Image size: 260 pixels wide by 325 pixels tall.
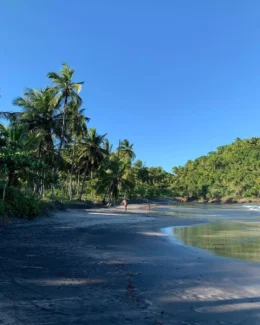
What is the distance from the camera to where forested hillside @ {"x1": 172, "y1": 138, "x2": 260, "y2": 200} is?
11912 centimetres

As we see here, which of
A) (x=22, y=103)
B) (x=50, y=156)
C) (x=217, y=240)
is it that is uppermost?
(x=22, y=103)

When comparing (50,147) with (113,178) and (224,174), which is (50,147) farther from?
(224,174)

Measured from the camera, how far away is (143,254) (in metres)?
10.6

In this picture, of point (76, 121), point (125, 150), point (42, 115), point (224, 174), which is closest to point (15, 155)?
point (42, 115)

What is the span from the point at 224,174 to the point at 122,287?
13017 centimetres

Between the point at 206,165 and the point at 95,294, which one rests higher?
the point at 206,165

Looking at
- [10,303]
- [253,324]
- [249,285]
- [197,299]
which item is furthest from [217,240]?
[10,303]

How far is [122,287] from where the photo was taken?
643 cm

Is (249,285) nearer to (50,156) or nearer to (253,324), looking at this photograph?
(253,324)

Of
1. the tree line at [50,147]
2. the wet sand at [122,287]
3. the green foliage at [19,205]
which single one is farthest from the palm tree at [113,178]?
the wet sand at [122,287]

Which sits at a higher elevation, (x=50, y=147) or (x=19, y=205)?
(x=50, y=147)

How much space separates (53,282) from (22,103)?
33.9 m

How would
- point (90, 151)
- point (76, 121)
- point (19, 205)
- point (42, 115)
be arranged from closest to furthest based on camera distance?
point (19, 205), point (42, 115), point (76, 121), point (90, 151)

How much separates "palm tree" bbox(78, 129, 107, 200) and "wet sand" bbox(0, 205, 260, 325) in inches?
1435
